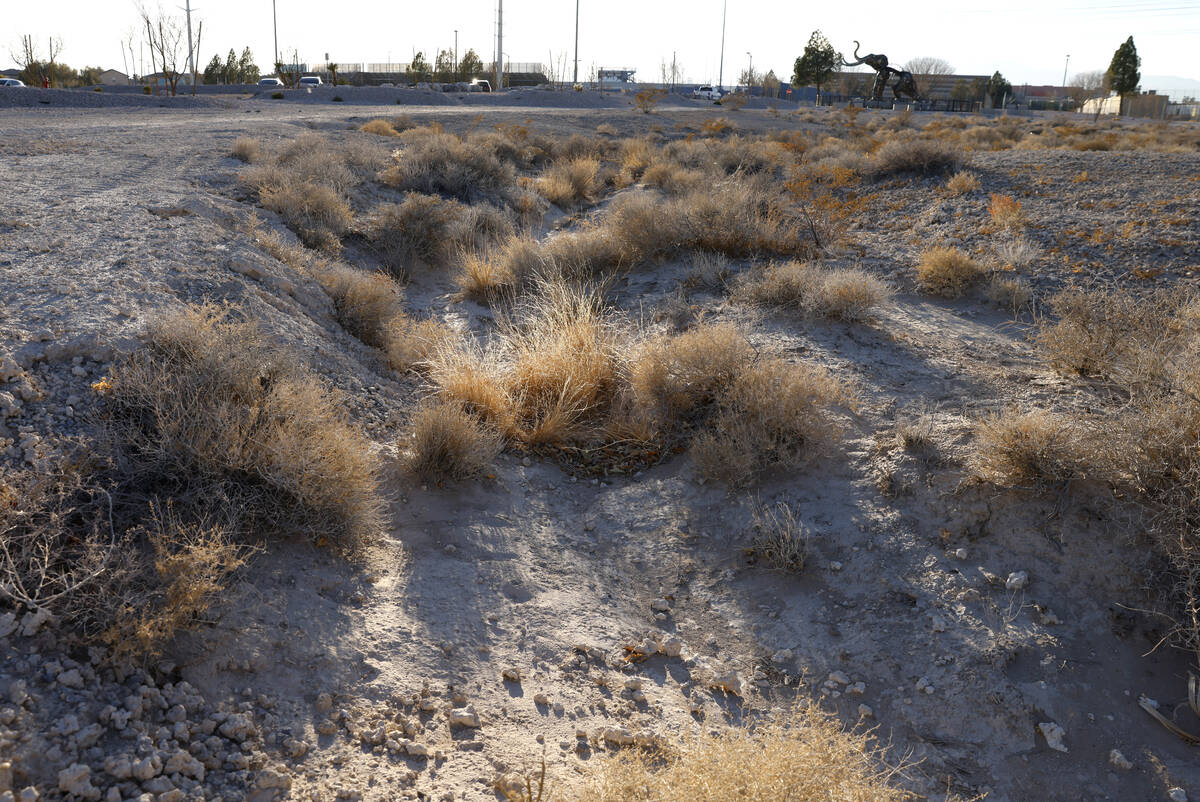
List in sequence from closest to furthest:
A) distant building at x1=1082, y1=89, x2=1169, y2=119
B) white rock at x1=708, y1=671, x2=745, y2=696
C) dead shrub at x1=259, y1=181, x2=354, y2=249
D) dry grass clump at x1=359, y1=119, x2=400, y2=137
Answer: white rock at x1=708, y1=671, x2=745, y2=696
dead shrub at x1=259, y1=181, x2=354, y2=249
dry grass clump at x1=359, y1=119, x2=400, y2=137
distant building at x1=1082, y1=89, x2=1169, y2=119

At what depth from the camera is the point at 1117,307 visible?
227 inches

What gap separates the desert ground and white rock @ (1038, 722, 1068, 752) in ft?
0.04

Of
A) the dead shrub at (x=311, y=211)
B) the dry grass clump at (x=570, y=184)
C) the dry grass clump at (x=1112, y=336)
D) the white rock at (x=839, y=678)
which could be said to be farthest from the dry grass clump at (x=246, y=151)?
the white rock at (x=839, y=678)

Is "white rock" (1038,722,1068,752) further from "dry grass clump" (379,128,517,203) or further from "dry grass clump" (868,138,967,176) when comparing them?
"dry grass clump" (868,138,967,176)

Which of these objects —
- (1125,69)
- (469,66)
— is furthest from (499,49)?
(1125,69)

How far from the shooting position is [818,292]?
7.29 meters

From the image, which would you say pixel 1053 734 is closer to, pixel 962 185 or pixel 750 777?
pixel 750 777

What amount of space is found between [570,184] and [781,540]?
12.0 metres

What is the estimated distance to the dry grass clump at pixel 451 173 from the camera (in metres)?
13.0

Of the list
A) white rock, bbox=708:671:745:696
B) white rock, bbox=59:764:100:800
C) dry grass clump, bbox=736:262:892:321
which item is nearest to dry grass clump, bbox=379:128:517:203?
dry grass clump, bbox=736:262:892:321

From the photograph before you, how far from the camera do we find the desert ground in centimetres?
288

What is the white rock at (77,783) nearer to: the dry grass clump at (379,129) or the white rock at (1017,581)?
the white rock at (1017,581)

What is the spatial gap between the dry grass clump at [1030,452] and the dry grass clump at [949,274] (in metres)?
4.53

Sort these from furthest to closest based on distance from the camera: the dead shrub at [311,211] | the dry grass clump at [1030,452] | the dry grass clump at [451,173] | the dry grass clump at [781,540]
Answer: the dry grass clump at [451,173] → the dead shrub at [311,211] → the dry grass clump at [781,540] → the dry grass clump at [1030,452]
